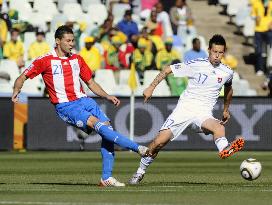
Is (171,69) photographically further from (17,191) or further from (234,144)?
(17,191)

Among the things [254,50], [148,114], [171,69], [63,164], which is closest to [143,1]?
[254,50]

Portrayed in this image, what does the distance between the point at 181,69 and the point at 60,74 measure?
1.55m

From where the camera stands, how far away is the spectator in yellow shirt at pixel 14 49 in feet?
83.5

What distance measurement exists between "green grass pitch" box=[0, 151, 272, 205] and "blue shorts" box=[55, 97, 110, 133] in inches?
30.0

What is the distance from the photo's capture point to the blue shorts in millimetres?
12367

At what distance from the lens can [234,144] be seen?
40.0 feet

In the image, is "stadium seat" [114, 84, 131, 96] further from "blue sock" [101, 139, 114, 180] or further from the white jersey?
"blue sock" [101, 139, 114, 180]

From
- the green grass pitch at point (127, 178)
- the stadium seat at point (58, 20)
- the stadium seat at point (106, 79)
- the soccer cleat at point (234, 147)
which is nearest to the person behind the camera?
the green grass pitch at point (127, 178)

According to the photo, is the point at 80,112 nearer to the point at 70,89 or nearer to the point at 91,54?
the point at 70,89

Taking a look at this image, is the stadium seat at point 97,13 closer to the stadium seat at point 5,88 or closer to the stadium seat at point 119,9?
the stadium seat at point 119,9

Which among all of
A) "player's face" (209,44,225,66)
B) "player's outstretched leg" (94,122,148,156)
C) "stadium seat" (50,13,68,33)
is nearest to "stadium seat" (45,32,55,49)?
"stadium seat" (50,13,68,33)

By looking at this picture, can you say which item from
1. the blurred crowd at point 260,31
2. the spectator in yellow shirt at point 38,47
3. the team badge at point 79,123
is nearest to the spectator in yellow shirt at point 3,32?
the spectator in yellow shirt at point 38,47

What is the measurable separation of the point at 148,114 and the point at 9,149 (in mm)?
3152

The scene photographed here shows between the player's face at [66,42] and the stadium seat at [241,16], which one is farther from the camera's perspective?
the stadium seat at [241,16]
